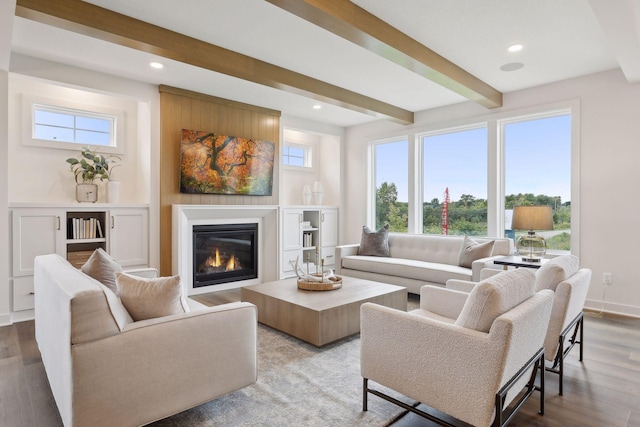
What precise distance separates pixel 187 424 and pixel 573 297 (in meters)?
2.31

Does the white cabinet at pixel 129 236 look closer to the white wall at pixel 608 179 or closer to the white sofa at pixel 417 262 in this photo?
the white sofa at pixel 417 262

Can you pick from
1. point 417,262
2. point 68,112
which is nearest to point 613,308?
point 417,262

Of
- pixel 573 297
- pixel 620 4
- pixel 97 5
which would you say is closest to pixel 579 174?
pixel 620 4

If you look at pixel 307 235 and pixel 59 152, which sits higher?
pixel 59 152

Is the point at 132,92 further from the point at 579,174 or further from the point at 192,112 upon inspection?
the point at 579,174

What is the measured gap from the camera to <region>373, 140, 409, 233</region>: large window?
6.02m

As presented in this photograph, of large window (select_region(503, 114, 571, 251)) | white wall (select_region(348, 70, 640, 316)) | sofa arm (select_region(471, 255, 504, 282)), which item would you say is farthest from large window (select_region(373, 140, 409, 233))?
white wall (select_region(348, 70, 640, 316))

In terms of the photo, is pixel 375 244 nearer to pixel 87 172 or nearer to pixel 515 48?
pixel 515 48

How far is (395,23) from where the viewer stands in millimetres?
→ 2918

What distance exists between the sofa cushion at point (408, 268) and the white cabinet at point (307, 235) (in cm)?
62

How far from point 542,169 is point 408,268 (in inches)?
80.2

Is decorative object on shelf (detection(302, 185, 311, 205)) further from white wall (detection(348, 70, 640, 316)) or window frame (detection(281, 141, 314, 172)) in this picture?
white wall (detection(348, 70, 640, 316))

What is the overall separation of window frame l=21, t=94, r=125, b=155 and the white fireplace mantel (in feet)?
3.71

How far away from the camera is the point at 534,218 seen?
3.30 m
